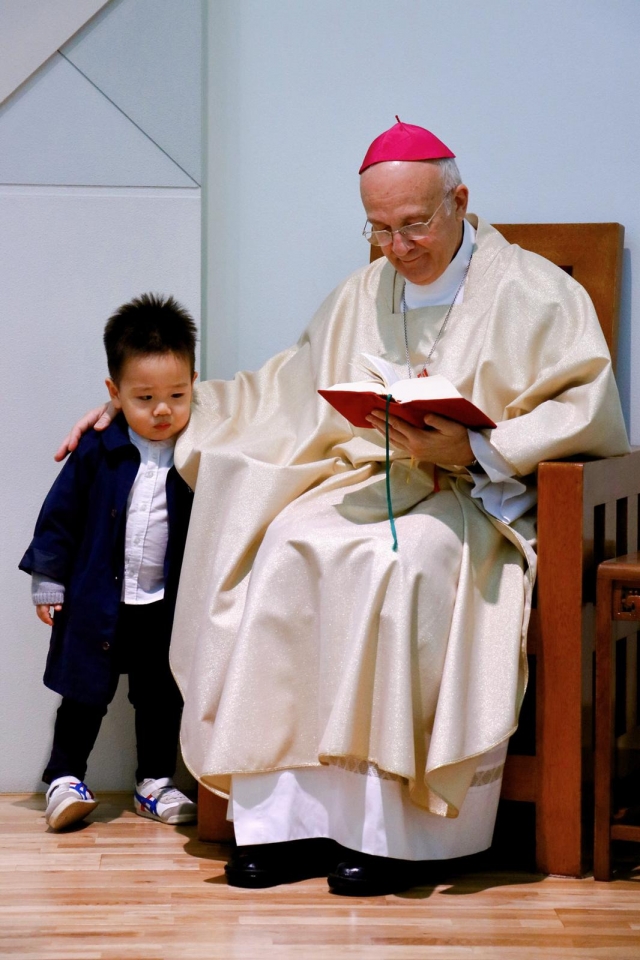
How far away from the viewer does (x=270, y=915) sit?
104 inches

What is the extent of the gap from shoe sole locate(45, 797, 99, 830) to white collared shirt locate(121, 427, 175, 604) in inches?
20.9

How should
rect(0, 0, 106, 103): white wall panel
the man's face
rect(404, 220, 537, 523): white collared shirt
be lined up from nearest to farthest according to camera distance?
rect(404, 220, 537, 523): white collared shirt → the man's face → rect(0, 0, 106, 103): white wall panel

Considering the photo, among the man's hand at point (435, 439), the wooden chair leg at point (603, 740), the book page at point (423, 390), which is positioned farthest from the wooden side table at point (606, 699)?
the book page at point (423, 390)

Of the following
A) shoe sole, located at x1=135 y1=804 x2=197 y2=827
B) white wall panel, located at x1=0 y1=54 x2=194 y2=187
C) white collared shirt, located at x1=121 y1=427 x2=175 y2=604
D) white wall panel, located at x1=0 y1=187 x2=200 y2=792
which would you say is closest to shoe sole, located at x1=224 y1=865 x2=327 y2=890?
shoe sole, located at x1=135 y1=804 x2=197 y2=827

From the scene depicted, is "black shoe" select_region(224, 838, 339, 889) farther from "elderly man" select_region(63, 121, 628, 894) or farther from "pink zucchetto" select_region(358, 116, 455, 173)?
"pink zucchetto" select_region(358, 116, 455, 173)

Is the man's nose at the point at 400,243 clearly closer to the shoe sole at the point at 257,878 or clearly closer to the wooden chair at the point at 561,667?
the wooden chair at the point at 561,667

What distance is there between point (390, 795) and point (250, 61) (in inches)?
94.1

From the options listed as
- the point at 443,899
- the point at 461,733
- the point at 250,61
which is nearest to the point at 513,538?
the point at 461,733

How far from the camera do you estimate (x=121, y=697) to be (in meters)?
3.70

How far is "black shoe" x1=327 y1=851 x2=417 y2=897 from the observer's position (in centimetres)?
276

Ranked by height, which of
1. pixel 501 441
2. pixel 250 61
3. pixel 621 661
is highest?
pixel 250 61

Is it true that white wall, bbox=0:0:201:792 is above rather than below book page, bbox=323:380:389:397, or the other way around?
above

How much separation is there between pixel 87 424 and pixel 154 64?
1.08 metres

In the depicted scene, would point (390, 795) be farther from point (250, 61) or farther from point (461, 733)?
point (250, 61)
